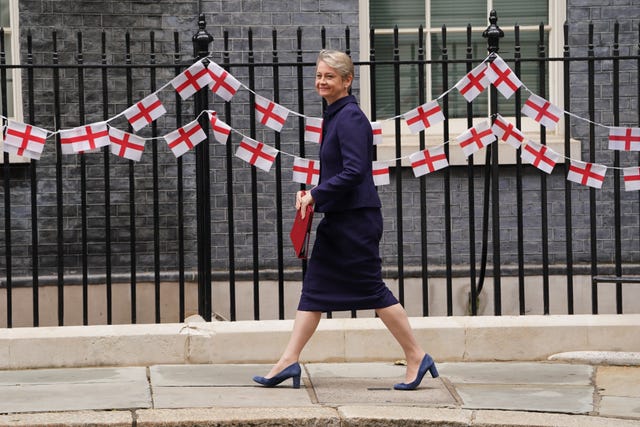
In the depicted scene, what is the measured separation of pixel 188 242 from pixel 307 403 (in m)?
3.78

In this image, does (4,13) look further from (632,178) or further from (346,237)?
(632,178)

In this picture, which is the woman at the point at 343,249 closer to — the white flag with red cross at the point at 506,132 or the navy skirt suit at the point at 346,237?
the navy skirt suit at the point at 346,237

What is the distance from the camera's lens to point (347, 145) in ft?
22.1

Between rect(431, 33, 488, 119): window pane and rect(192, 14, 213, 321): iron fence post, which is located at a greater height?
rect(431, 33, 488, 119): window pane

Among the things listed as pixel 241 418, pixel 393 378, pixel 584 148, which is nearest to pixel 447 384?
pixel 393 378

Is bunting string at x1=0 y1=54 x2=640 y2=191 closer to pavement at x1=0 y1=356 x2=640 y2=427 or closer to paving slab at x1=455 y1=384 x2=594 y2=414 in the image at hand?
pavement at x1=0 y1=356 x2=640 y2=427

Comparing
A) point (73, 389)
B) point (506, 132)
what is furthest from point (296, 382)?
point (506, 132)

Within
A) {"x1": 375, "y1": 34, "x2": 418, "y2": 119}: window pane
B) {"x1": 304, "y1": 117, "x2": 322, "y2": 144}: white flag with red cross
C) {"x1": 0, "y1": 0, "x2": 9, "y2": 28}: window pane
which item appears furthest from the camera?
{"x1": 375, "y1": 34, "x2": 418, "y2": 119}: window pane

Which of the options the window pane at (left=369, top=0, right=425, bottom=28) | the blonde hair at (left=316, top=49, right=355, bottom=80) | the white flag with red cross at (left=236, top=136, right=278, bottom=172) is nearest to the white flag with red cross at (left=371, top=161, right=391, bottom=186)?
the white flag with red cross at (left=236, top=136, right=278, bottom=172)

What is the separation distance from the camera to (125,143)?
791cm

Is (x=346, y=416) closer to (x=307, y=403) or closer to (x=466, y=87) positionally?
(x=307, y=403)

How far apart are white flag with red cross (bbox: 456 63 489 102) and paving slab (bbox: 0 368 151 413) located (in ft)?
8.47

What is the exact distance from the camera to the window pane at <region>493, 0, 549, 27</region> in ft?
34.1

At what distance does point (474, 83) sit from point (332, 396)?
2336 millimetres
